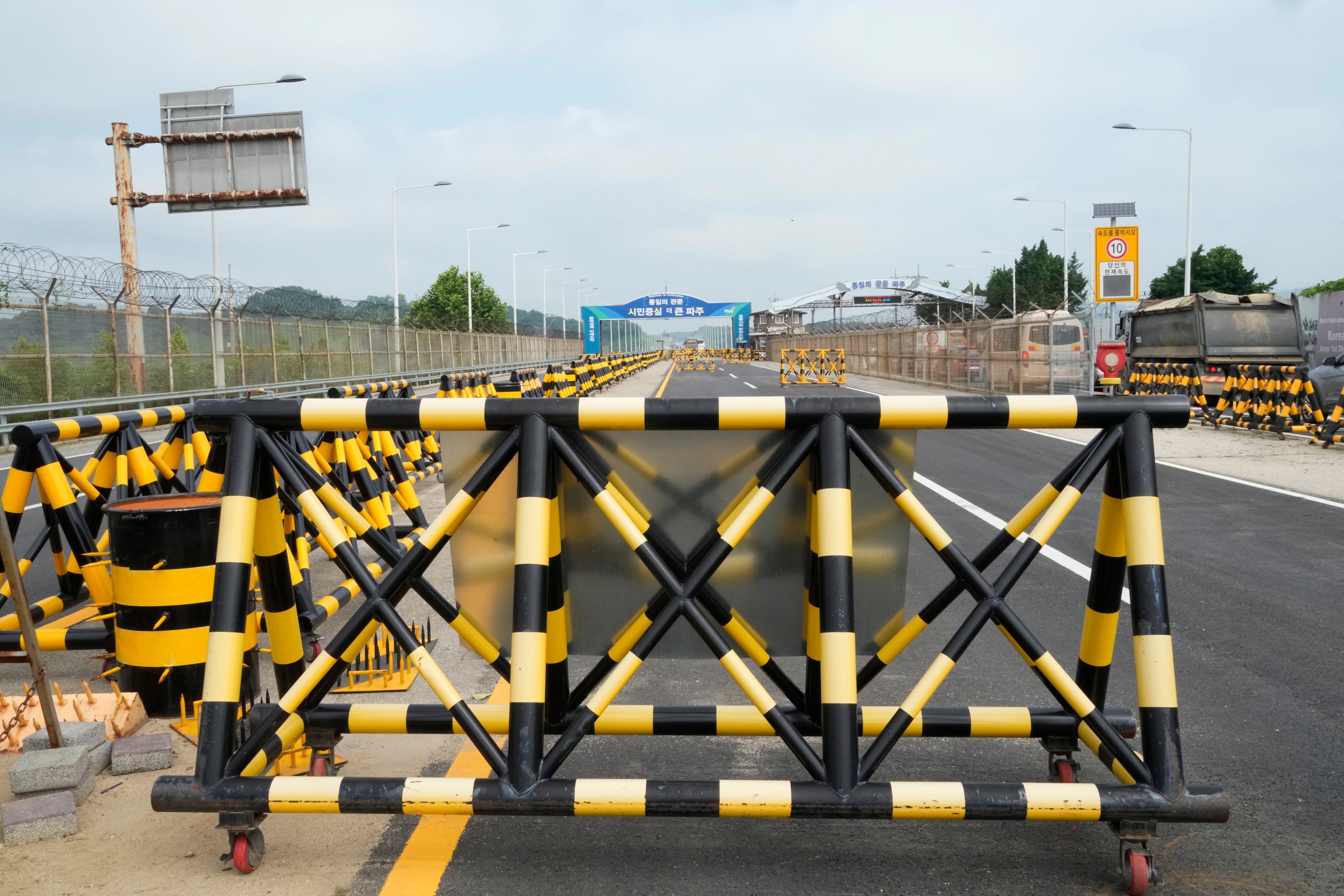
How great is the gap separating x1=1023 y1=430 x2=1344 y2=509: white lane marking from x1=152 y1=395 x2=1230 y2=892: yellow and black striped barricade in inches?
325

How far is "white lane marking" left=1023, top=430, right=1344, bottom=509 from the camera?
1045 cm

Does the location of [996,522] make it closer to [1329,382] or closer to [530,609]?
[530,609]

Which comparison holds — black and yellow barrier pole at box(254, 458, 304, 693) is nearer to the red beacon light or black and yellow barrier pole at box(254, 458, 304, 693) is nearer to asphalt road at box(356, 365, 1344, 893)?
asphalt road at box(356, 365, 1344, 893)

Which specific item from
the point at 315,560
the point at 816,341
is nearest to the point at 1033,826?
the point at 315,560

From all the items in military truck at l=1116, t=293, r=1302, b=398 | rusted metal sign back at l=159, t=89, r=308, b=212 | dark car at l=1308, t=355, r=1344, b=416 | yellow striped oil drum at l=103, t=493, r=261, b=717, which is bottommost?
yellow striped oil drum at l=103, t=493, r=261, b=717

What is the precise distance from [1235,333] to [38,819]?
76.3 feet

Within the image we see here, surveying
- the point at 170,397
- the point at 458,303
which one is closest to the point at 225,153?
the point at 170,397

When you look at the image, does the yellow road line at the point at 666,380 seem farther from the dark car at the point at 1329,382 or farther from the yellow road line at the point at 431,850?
the yellow road line at the point at 431,850

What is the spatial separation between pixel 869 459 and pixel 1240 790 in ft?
6.21

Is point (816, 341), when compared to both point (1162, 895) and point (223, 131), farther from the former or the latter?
point (1162, 895)

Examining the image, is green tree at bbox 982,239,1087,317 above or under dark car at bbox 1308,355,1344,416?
above

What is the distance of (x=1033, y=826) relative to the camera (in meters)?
3.52

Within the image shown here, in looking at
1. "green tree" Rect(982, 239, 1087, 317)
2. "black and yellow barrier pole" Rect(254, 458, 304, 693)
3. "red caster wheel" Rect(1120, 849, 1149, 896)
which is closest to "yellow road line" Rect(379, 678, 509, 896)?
"black and yellow barrier pole" Rect(254, 458, 304, 693)

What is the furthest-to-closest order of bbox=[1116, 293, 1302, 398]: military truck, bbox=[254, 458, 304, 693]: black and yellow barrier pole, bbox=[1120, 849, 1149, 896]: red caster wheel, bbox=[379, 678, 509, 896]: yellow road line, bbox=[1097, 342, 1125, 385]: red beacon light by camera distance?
bbox=[1097, 342, 1125, 385]: red beacon light, bbox=[1116, 293, 1302, 398]: military truck, bbox=[254, 458, 304, 693]: black and yellow barrier pole, bbox=[379, 678, 509, 896]: yellow road line, bbox=[1120, 849, 1149, 896]: red caster wheel
